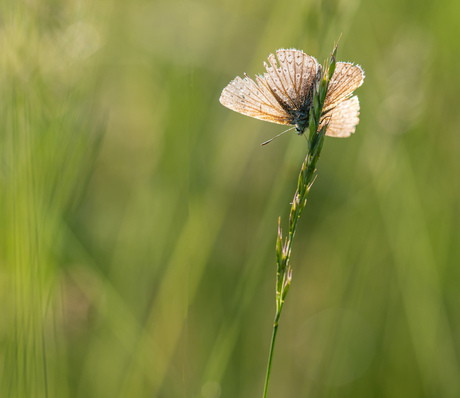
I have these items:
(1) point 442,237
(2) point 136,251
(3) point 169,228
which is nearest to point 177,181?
(3) point 169,228

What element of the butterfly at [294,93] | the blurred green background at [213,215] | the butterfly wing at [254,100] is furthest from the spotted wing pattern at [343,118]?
the blurred green background at [213,215]

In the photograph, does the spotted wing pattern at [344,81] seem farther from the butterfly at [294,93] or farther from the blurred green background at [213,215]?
the blurred green background at [213,215]

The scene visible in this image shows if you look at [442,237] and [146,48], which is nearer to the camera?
[442,237]

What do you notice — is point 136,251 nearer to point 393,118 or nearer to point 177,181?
point 177,181

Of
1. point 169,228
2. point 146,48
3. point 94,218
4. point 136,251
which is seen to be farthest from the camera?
point 146,48

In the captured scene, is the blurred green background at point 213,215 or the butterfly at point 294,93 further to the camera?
the blurred green background at point 213,215

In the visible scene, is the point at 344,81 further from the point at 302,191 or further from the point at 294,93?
the point at 302,191

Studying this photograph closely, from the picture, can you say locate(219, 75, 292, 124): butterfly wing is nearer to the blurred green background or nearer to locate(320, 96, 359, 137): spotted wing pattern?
locate(320, 96, 359, 137): spotted wing pattern

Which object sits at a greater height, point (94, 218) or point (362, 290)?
point (94, 218)

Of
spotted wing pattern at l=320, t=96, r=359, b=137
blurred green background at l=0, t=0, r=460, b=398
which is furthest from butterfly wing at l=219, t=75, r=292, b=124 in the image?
blurred green background at l=0, t=0, r=460, b=398
